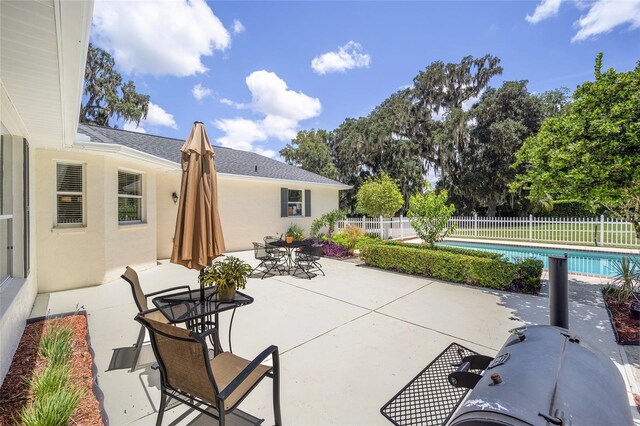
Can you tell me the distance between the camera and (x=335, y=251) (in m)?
10.8

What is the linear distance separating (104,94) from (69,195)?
76.9 feet

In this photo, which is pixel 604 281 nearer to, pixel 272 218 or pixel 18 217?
pixel 272 218

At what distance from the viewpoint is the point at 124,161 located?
7.29 m

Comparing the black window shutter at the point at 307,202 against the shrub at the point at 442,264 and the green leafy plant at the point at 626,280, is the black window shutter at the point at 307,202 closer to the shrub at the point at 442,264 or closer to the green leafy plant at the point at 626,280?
the shrub at the point at 442,264

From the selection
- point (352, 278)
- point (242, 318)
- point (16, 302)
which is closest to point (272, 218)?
point (352, 278)

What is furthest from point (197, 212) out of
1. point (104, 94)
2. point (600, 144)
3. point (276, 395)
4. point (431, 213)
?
point (104, 94)

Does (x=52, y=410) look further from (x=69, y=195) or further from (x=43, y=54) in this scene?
(x=69, y=195)

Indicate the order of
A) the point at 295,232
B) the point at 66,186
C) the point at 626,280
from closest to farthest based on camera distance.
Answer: the point at 626,280
the point at 66,186
the point at 295,232

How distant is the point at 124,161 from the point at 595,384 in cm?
909

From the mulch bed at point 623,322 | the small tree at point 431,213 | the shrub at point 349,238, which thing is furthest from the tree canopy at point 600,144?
the shrub at point 349,238

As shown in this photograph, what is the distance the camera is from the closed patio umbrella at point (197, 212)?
3.47 metres

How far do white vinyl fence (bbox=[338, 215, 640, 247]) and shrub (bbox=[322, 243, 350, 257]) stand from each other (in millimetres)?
4741

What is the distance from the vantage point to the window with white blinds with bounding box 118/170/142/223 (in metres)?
7.53

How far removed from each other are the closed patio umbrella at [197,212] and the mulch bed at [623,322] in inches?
229
